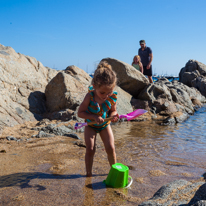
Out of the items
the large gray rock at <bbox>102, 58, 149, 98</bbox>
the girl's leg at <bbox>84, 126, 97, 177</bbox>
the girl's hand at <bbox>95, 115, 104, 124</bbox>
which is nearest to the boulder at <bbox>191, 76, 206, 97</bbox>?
the large gray rock at <bbox>102, 58, 149, 98</bbox>

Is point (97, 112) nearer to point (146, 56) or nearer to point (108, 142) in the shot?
point (108, 142)

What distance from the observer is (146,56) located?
996cm

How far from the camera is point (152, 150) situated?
455 cm

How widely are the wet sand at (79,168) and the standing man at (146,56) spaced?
513 centimetres

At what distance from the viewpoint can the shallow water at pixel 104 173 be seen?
2428mm

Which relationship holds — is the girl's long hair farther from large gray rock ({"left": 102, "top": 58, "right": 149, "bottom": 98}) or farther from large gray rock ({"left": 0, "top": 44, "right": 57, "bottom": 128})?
large gray rock ({"left": 102, "top": 58, "right": 149, "bottom": 98})

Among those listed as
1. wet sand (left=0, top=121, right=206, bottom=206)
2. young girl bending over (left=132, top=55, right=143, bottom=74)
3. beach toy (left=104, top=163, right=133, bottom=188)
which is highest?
young girl bending over (left=132, top=55, right=143, bottom=74)

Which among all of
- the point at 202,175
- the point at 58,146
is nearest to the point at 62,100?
the point at 58,146

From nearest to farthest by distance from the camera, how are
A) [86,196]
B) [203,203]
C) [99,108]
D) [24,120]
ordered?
[203,203]
[86,196]
[99,108]
[24,120]

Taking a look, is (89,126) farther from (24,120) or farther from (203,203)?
(24,120)

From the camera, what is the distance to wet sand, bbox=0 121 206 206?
2.45 metres

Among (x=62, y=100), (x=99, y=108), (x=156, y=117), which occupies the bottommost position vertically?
(x=156, y=117)

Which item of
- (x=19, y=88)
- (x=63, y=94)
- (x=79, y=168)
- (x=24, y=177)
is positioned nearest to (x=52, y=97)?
(x=63, y=94)

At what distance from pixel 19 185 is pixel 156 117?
262 inches
